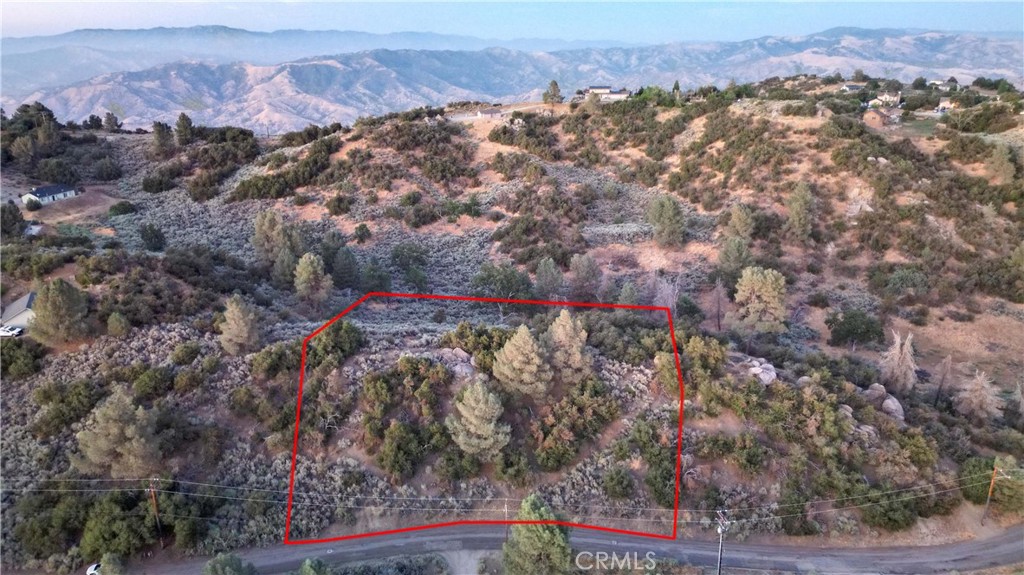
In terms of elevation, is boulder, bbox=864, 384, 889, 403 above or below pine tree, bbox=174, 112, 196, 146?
below

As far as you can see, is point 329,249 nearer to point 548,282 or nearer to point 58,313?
point 548,282

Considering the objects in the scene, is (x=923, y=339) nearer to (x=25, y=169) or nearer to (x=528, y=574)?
(x=528, y=574)

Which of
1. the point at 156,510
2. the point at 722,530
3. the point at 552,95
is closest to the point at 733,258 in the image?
the point at 722,530

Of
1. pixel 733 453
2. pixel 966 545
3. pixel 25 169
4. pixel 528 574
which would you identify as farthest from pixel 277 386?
pixel 25 169

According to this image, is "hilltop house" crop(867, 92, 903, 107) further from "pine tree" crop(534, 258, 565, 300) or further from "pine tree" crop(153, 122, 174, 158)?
"pine tree" crop(153, 122, 174, 158)

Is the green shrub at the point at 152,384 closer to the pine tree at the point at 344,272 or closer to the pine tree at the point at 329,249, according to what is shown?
the pine tree at the point at 344,272

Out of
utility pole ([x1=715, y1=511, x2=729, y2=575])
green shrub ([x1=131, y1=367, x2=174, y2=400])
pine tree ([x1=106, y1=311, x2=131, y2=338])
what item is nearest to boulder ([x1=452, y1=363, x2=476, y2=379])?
utility pole ([x1=715, y1=511, x2=729, y2=575])
